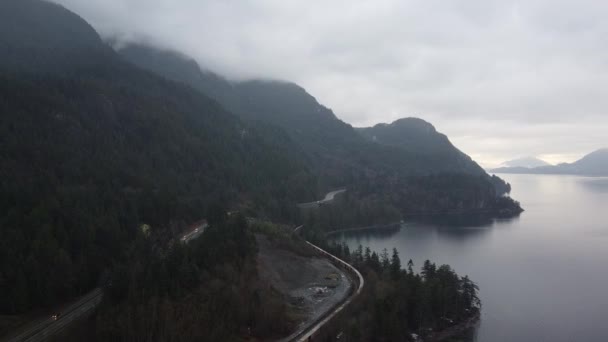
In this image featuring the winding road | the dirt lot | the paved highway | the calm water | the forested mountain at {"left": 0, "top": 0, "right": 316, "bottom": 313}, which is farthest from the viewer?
the winding road

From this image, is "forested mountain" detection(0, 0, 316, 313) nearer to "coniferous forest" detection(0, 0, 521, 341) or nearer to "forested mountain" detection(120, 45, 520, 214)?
"coniferous forest" detection(0, 0, 521, 341)

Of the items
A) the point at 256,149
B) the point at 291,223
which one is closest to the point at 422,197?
the point at 256,149

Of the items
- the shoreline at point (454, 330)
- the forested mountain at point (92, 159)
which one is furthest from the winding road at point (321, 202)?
the shoreline at point (454, 330)

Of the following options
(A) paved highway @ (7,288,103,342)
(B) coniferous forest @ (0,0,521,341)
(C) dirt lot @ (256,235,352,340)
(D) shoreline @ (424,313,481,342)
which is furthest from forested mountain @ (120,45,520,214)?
(A) paved highway @ (7,288,103,342)

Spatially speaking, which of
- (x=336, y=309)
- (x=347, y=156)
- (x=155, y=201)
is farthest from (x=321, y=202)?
(x=347, y=156)

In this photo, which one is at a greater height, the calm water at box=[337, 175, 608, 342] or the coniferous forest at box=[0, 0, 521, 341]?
the coniferous forest at box=[0, 0, 521, 341]

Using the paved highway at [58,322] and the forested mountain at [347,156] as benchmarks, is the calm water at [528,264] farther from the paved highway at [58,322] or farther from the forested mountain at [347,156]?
the paved highway at [58,322]
